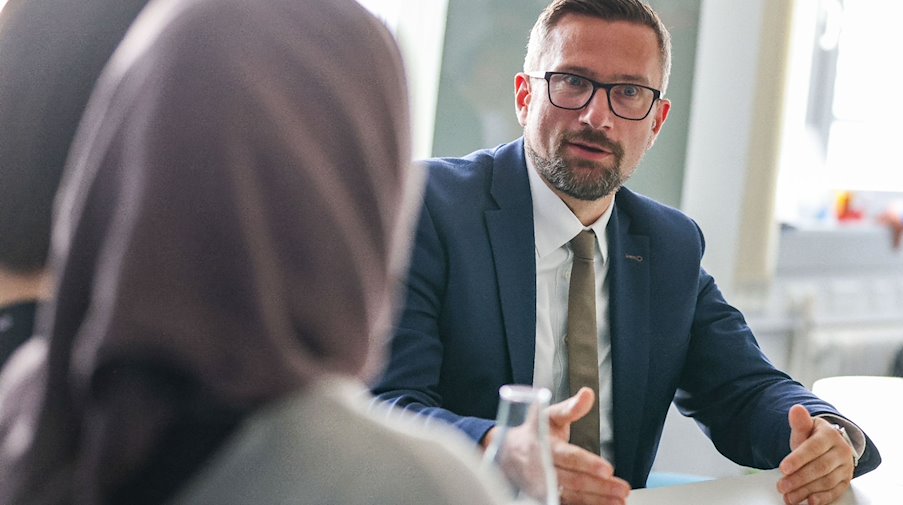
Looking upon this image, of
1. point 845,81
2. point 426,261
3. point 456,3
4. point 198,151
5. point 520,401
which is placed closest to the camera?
point 198,151

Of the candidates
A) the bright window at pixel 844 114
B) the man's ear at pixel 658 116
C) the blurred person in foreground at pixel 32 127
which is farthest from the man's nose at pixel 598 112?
the bright window at pixel 844 114

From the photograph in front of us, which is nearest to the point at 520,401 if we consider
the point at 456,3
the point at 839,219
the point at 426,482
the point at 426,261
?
the point at 426,482

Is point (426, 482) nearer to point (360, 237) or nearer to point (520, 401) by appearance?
point (360, 237)

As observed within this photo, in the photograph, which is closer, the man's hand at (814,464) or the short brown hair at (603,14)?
the man's hand at (814,464)

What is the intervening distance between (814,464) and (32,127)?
4.14 ft

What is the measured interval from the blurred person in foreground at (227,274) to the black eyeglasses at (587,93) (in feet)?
4.95

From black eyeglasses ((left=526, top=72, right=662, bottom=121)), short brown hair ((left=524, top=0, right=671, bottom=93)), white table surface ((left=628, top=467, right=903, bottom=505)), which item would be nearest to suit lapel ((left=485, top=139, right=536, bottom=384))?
black eyeglasses ((left=526, top=72, right=662, bottom=121))

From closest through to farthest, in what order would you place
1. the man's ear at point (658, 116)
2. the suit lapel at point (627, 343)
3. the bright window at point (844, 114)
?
the suit lapel at point (627, 343), the man's ear at point (658, 116), the bright window at point (844, 114)

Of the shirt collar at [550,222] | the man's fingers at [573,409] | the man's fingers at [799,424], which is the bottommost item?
the man's fingers at [799,424]

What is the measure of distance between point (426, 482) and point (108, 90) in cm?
26

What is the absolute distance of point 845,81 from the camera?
153 inches

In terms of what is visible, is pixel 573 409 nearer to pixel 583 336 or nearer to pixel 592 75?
pixel 583 336

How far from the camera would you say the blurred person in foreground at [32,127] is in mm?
779

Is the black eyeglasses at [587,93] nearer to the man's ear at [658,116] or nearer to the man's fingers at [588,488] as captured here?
the man's ear at [658,116]
